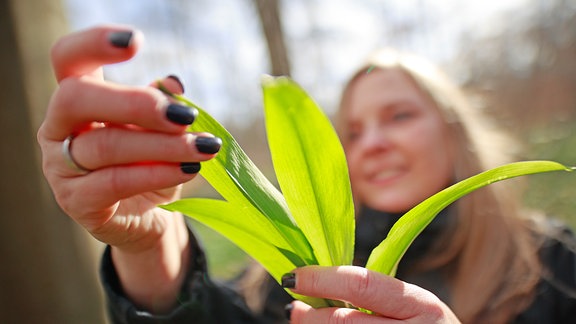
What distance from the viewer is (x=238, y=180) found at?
0.47 m

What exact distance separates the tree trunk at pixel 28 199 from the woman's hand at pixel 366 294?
132 cm

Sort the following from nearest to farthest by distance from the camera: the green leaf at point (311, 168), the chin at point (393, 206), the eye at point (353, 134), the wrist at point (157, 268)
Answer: the green leaf at point (311, 168) < the wrist at point (157, 268) < the chin at point (393, 206) < the eye at point (353, 134)

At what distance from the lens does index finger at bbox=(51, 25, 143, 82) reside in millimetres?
433

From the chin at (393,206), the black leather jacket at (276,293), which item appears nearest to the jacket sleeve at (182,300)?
the black leather jacket at (276,293)

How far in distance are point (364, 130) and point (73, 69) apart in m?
1.16

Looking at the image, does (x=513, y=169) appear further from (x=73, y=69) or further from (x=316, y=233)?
(x=73, y=69)

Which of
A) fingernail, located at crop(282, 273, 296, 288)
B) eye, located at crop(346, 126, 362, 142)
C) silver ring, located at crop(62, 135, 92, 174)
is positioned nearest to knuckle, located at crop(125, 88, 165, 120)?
silver ring, located at crop(62, 135, 92, 174)

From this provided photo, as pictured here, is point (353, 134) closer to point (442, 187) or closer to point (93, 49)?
point (442, 187)

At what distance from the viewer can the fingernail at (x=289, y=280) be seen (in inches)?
19.0

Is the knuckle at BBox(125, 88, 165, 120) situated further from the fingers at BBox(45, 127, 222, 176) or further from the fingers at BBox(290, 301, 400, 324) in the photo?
the fingers at BBox(290, 301, 400, 324)

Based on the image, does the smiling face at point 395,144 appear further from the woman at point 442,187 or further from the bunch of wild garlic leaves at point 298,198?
the bunch of wild garlic leaves at point 298,198

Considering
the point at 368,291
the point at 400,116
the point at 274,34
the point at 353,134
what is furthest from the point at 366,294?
the point at 274,34

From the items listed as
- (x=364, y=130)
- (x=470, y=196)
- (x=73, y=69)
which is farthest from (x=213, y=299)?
(x=470, y=196)

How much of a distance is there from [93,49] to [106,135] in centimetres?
9
